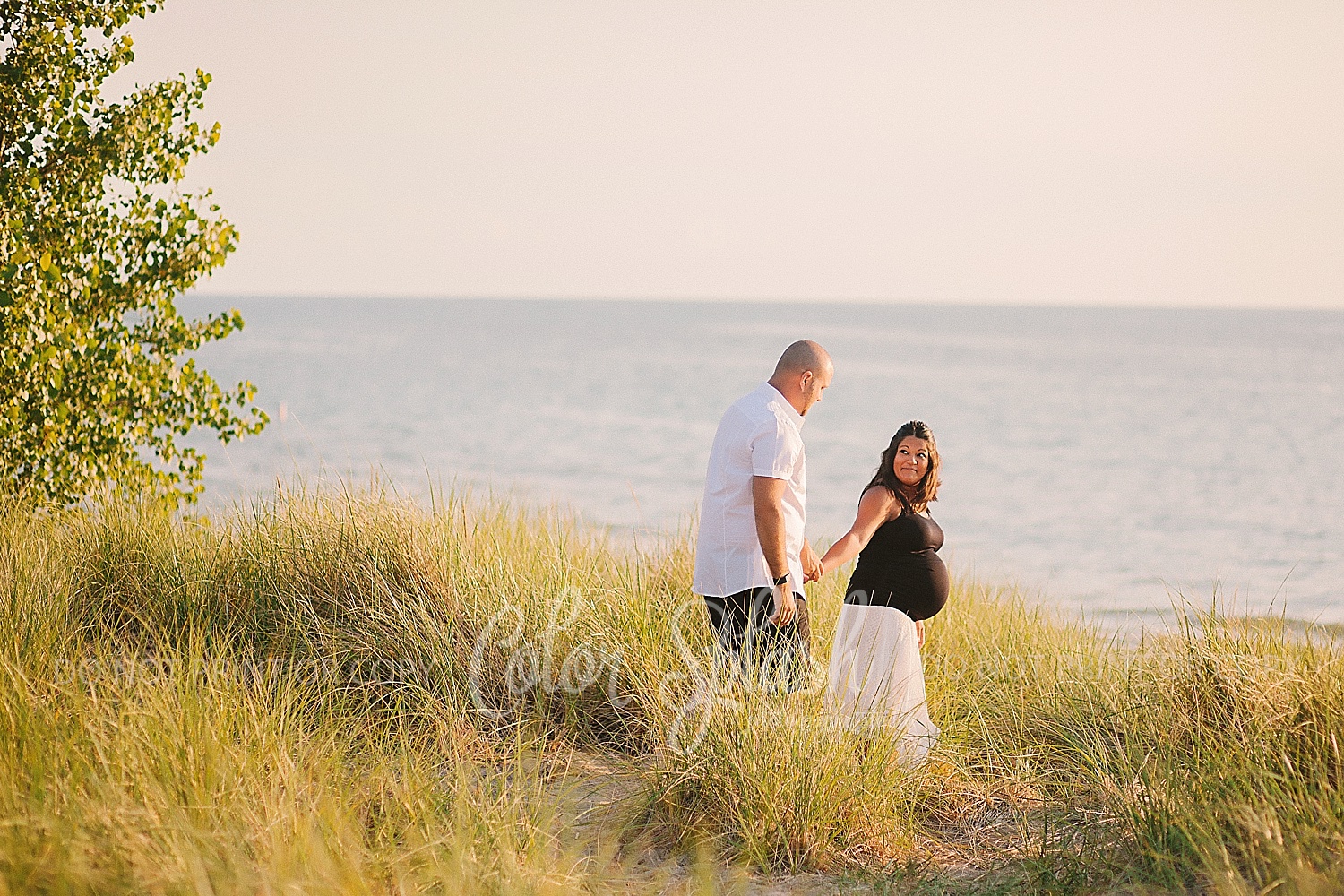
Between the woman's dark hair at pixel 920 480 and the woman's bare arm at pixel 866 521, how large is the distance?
0.15 feet

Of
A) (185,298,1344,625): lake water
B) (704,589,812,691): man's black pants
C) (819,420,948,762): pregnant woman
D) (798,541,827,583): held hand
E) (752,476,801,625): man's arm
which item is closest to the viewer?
(704,589,812,691): man's black pants

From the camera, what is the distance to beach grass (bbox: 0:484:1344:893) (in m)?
3.56

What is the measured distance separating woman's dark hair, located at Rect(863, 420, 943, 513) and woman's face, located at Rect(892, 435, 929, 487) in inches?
0.7

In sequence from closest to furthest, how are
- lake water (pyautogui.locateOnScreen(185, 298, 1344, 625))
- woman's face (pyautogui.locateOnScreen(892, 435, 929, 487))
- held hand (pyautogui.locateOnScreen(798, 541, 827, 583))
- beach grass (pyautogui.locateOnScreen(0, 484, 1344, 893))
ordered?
1. beach grass (pyautogui.locateOnScreen(0, 484, 1344, 893))
2. woman's face (pyautogui.locateOnScreen(892, 435, 929, 487))
3. held hand (pyautogui.locateOnScreen(798, 541, 827, 583))
4. lake water (pyautogui.locateOnScreen(185, 298, 1344, 625))

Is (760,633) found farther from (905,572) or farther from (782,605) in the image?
(905,572)

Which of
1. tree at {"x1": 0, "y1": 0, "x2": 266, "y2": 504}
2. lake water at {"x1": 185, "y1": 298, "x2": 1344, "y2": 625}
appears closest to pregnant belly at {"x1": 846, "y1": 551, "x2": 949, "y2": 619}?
lake water at {"x1": 185, "y1": 298, "x2": 1344, "y2": 625}

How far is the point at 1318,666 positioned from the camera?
15.5 feet

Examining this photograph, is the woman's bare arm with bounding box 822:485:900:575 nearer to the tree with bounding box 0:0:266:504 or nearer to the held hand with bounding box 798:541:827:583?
the held hand with bounding box 798:541:827:583

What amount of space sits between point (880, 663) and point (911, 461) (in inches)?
41.6

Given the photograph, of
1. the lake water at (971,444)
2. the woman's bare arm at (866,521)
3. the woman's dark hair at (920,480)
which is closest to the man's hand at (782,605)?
the woman's bare arm at (866,521)

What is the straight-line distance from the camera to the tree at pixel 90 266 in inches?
274

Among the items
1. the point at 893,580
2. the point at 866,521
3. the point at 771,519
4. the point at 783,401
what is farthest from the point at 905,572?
→ the point at 783,401

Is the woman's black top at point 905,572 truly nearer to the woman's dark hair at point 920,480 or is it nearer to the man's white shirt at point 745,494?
the woman's dark hair at point 920,480

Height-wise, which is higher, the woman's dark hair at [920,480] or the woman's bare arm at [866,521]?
the woman's dark hair at [920,480]
